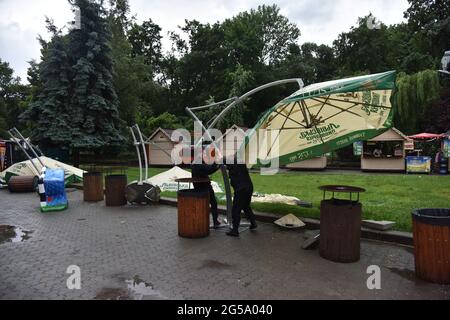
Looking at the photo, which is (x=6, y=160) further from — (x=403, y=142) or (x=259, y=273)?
(x=403, y=142)

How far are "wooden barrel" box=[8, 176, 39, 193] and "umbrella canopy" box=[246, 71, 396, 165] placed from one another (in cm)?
1130

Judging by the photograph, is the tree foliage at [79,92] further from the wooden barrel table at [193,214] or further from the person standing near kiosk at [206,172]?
the wooden barrel table at [193,214]

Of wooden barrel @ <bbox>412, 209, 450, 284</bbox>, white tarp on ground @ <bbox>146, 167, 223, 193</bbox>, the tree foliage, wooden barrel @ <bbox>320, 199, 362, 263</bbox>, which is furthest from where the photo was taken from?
the tree foliage

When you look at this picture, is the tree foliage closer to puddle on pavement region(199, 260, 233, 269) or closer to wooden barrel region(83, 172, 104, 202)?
wooden barrel region(83, 172, 104, 202)

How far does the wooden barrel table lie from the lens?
7.23 m

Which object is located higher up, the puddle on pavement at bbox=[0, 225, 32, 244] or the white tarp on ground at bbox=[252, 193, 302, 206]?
the white tarp on ground at bbox=[252, 193, 302, 206]

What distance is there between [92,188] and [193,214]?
636cm

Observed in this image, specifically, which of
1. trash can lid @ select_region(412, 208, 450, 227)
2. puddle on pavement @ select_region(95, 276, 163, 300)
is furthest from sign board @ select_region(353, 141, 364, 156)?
puddle on pavement @ select_region(95, 276, 163, 300)

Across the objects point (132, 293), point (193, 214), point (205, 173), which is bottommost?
point (132, 293)

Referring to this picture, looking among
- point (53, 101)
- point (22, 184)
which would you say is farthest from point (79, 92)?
point (22, 184)

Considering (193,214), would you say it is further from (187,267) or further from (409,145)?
(409,145)

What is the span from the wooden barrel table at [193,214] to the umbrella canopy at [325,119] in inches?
57.5

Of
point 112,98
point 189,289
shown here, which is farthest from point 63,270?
point 112,98

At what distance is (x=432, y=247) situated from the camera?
4840mm
